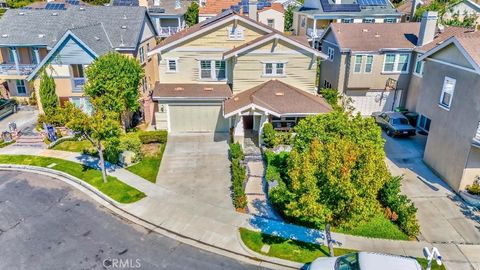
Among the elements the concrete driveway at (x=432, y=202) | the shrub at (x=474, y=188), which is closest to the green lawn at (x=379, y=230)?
the concrete driveway at (x=432, y=202)

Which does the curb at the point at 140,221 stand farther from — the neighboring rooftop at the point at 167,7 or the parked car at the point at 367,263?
the neighboring rooftop at the point at 167,7

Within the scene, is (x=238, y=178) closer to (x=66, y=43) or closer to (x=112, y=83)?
(x=112, y=83)

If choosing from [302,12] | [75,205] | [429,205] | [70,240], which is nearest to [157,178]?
[75,205]

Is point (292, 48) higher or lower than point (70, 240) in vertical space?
Answer: higher

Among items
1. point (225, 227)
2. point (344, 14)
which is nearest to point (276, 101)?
point (225, 227)

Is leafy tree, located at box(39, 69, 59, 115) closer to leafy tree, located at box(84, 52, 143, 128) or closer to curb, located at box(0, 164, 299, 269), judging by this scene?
leafy tree, located at box(84, 52, 143, 128)

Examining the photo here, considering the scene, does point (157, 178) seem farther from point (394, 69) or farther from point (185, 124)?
point (394, 69)
